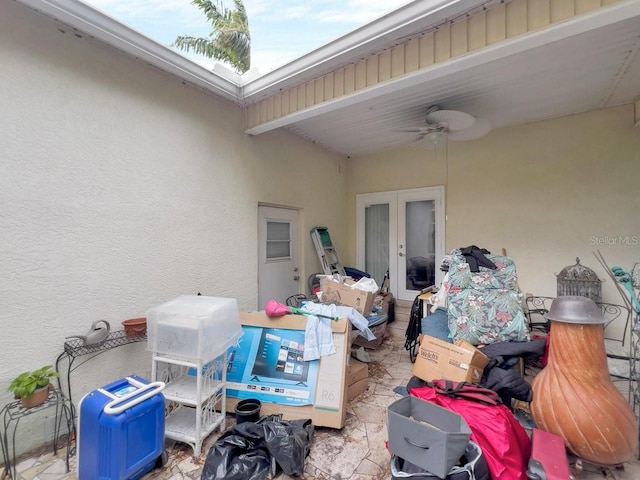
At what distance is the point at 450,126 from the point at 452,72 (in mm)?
1005

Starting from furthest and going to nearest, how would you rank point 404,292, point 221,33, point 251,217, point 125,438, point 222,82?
point 221,33
point 404,292
point 251,217
point 222,82
point 125,438

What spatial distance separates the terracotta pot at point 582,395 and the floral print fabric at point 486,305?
1.85 feet

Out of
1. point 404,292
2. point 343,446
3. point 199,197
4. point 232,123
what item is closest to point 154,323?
point 199,197

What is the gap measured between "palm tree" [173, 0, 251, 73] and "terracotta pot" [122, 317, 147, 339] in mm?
6674

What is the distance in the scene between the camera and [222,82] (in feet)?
9.96

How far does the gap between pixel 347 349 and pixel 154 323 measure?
1.51 metres

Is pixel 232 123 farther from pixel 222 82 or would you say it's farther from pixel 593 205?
pixel 593 205

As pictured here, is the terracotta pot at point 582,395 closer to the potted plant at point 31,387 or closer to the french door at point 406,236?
the french door at point 406,236

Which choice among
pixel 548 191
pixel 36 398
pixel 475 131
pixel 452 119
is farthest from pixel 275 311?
pixel 548 191

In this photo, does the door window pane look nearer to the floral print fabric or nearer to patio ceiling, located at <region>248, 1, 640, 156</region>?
patio ceiling, located at <region>248, 1, 640, 156</region>

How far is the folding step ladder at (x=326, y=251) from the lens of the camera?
4.62m

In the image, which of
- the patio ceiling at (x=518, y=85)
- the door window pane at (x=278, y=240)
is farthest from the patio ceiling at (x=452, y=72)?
the door window pane at (x=278, y=240)

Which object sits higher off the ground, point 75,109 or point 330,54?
point 330,54

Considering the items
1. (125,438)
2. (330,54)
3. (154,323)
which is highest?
(330,54)
